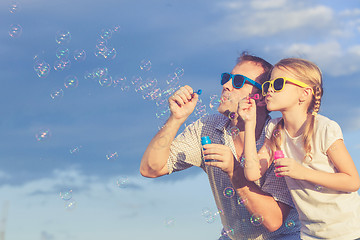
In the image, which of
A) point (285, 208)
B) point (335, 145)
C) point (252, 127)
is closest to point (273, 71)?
point (252, 127)

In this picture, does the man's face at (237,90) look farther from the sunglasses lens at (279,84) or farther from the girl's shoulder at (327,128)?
the girl's shoulder at (327,128)

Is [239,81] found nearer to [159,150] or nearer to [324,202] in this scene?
[159,150]

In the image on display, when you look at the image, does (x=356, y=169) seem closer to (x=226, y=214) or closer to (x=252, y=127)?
(x=252, y=127)

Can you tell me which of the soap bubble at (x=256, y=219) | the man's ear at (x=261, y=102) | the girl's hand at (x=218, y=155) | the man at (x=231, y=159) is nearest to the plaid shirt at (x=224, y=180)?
the man at (x=231, y=159)

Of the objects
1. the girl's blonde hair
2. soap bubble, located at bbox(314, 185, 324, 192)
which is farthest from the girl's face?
soap bubble, located at bbox(314, 185, 324, 192)

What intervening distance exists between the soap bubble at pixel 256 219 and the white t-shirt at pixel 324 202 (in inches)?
19.8

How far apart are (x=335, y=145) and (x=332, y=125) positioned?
219 millimetres

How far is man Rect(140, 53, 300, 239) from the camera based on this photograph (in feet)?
16.4

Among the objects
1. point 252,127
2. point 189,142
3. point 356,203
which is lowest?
point 356,203

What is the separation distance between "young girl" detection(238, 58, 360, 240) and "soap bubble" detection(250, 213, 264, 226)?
49 centimetres

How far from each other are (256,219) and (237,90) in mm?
1608

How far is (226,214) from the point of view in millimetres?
5602

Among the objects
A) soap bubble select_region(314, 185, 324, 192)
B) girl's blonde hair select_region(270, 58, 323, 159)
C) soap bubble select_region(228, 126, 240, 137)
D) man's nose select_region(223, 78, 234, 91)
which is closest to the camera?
soap bubble select_region(314, 185, 324, 192)

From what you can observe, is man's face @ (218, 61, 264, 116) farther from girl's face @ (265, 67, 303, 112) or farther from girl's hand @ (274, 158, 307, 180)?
girl's hand @ (274, 158, 307, 180)
